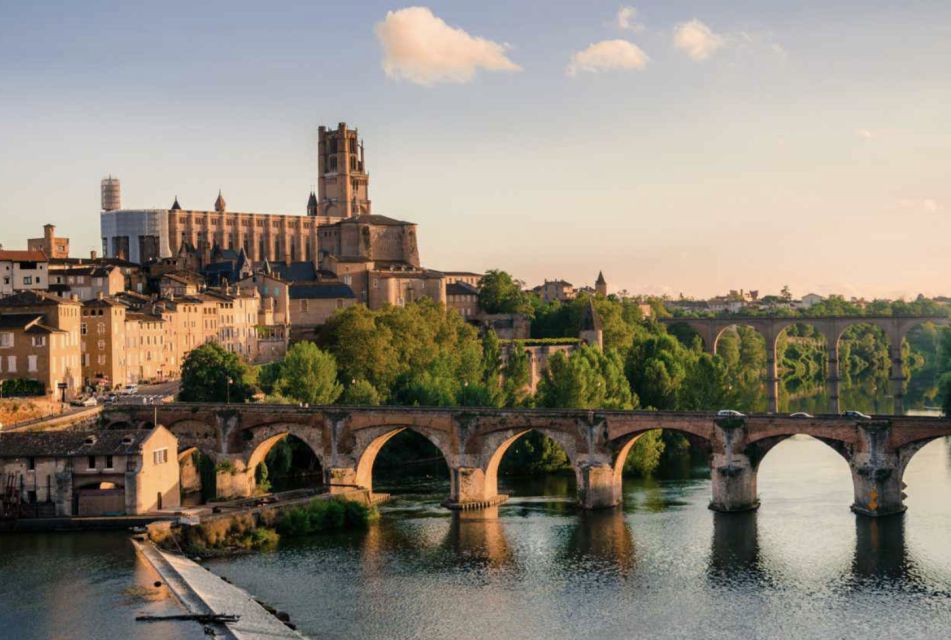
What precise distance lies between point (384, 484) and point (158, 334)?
91.2 ft

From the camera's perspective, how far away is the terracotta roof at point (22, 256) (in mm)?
98438

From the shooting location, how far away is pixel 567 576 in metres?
49.6

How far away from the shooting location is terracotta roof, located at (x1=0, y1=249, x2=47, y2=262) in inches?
3875

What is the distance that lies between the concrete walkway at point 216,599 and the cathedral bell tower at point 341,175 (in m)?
117

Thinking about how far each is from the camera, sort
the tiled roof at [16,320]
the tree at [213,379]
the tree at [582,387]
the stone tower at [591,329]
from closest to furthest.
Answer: the tiled roof at [16,320] < the tree at [213,379] < the tree at [582,387] < the stone tower at [591,329]

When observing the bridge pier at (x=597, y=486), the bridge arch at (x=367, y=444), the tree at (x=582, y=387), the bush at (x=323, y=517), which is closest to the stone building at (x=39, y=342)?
the bridge arch at (x=367, y=444)

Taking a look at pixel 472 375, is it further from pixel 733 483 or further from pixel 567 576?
pixel 567 576

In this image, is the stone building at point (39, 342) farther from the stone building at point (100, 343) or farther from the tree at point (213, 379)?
the tree at point (213, 379)

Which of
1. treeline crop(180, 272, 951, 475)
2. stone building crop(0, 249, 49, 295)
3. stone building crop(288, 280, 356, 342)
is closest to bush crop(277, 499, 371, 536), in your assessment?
treeline crop(180, 272, 951, 475)

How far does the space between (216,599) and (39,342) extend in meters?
36.8

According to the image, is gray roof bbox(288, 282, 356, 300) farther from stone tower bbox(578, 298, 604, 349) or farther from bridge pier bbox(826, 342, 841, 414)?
bridge pier bbox(826, 342, 841, 414)

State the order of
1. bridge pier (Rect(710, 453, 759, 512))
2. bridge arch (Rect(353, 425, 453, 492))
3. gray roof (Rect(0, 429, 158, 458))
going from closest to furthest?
gray roof (Rect(0, 429, 158, 458)) → bridge pier (Rect(710, 453, 759, 512)) → bridge arch (Rect(353, 425, 453, 492))

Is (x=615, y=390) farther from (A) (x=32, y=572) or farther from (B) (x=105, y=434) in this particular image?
(A) (x=32, y=572)

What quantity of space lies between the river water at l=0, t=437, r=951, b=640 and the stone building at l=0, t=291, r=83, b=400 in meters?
22.2
